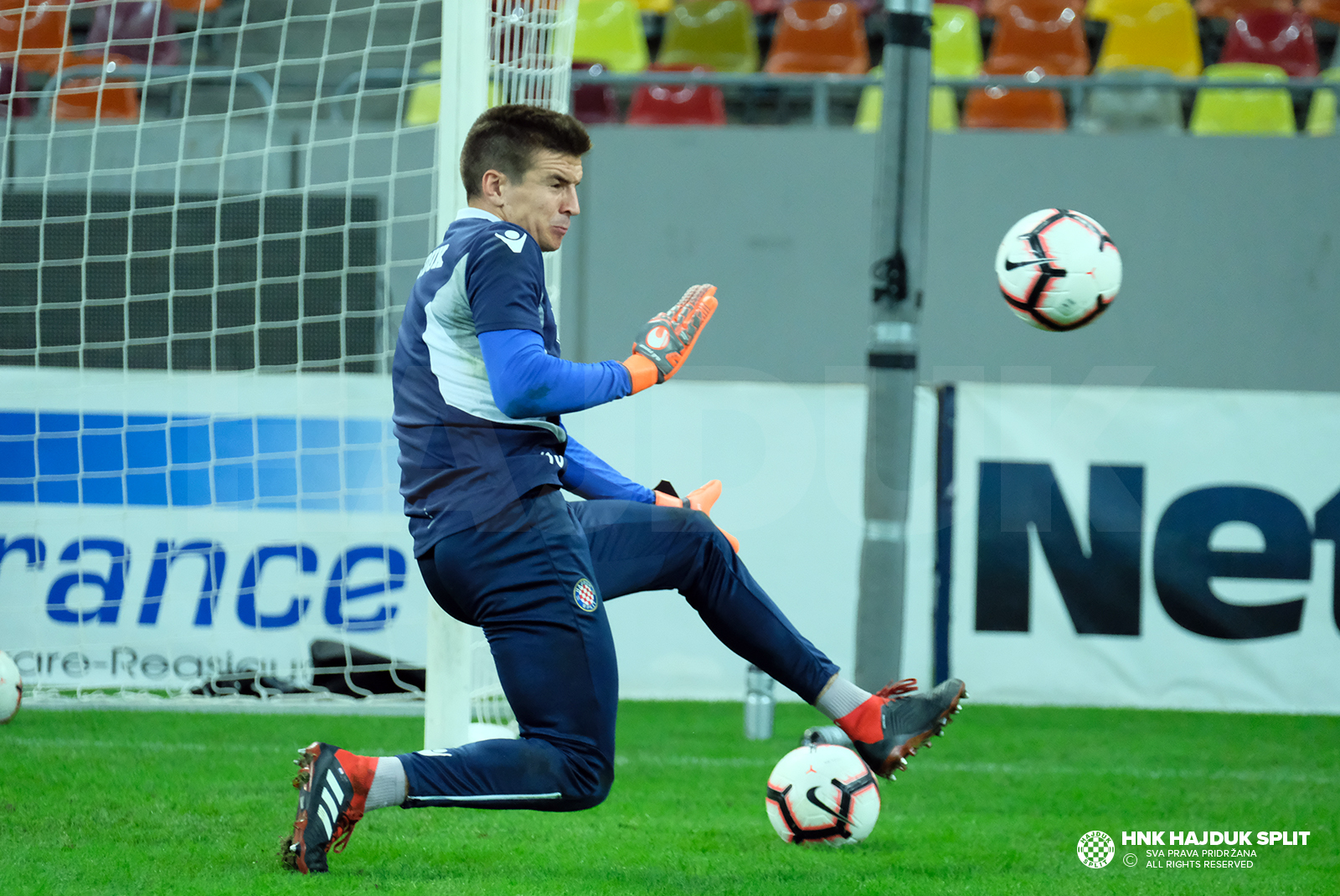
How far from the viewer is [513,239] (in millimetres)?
2994

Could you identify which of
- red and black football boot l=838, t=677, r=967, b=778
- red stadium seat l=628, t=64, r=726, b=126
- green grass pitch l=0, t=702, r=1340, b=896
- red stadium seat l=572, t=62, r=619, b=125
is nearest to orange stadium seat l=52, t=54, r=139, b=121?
red stadium seat l=572, t=62, r=619, b=125

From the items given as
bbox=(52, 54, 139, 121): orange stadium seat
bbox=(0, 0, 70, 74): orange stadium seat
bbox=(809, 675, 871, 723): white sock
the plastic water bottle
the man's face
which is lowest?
the plastic water bottle

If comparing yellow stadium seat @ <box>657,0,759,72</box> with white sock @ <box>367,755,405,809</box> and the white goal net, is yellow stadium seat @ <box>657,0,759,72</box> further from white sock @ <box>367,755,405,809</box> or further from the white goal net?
white sock @ <box>367,755,405,809</box>

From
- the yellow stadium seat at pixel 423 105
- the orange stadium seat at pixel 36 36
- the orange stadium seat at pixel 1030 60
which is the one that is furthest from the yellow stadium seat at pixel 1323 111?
the orange stadium seat at pixel 36 36

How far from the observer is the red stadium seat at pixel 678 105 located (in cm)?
909

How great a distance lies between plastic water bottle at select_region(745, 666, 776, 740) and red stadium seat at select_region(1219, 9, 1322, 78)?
256 inches

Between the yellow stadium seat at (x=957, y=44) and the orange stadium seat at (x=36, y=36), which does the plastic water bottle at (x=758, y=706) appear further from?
the orange stadium seat at (x=36, y=36)

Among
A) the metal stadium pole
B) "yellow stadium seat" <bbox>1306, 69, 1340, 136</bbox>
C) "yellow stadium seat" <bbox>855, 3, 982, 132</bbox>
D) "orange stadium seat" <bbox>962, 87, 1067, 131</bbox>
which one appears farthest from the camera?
"yellow stadium seat" <bbox>855, 3, 982, 132</bbox>

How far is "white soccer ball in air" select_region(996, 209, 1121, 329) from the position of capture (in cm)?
391

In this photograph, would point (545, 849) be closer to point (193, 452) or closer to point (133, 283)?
point (193, 452)

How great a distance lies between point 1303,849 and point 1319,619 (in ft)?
10.4

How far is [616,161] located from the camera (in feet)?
26.1

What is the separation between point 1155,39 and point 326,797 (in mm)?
8653

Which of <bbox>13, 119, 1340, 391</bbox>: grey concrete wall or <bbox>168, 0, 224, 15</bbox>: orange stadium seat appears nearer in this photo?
<bbox>13, 119, 1340, 391</bbox>: grey concrete wall
